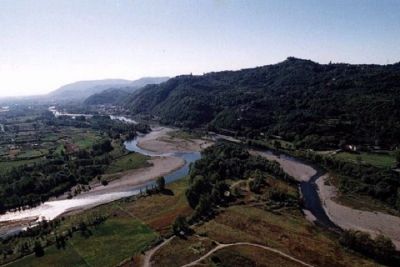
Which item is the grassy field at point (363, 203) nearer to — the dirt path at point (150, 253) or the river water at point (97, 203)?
the river water at point (97, 203)

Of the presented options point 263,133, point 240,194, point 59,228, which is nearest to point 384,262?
point 240,194

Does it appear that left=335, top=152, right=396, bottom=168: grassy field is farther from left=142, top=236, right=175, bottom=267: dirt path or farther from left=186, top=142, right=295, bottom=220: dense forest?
left=142, top=236, right=175, bottom=267: dirt path

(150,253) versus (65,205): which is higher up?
(150,253)

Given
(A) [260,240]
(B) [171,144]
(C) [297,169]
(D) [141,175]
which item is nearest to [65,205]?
(D) [141,175]

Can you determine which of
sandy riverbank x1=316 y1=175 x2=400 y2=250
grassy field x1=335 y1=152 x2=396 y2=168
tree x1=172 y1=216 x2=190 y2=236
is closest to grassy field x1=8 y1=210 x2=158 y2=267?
tree x1=172 y1=216 x2=190 y2=236

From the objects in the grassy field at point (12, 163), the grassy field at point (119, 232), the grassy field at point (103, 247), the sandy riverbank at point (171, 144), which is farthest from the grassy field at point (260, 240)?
the grassy field at point (12, 163)

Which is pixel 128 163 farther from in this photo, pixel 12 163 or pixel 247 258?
pixel 247 258
